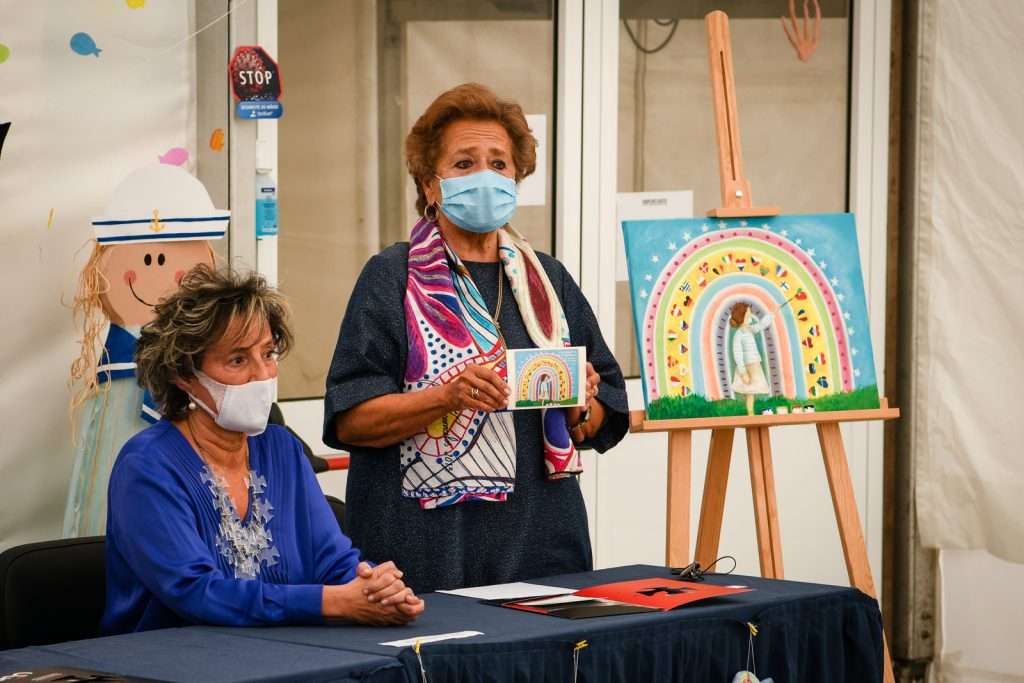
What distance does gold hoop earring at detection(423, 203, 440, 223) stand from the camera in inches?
97.7

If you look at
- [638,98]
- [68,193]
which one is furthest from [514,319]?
[638,98]

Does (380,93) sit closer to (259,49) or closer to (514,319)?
(259,49)

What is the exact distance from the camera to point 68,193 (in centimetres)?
316

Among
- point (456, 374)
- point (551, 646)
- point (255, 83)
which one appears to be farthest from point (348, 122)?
point (551, 646)

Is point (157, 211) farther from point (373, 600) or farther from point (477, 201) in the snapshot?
point (373, 600)

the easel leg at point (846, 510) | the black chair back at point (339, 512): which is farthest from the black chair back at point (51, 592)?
the easel leg at point (846, 510)

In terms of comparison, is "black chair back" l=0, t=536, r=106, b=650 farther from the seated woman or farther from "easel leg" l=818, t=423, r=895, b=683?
"easel leg" l=818, t=423, r=895, b=683

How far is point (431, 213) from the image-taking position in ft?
8.21

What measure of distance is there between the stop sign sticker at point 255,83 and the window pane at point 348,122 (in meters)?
0.19

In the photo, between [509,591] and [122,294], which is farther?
[122,294]

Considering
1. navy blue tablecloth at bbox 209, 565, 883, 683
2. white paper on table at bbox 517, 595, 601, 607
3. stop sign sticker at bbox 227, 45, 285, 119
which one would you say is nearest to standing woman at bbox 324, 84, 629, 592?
navy blue tablecloth at bbox 209, 565, 883, 683

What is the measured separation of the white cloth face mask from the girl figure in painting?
4.47 feet

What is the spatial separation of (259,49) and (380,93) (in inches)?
18.3

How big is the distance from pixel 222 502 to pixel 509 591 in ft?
1.69
